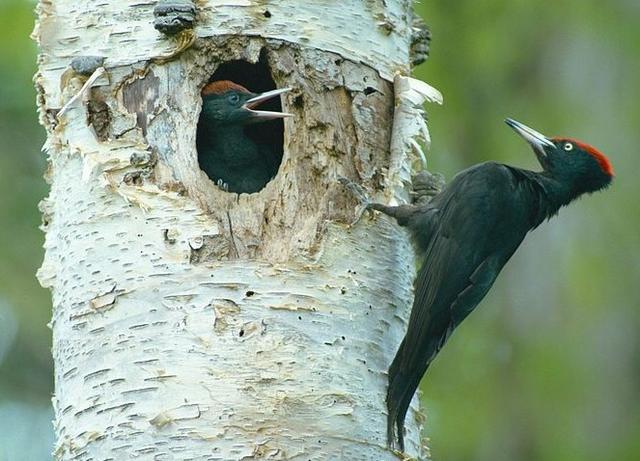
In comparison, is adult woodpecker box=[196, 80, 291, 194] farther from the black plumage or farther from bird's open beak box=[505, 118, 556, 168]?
bird's open beak box=[505, 118, 556, 168]

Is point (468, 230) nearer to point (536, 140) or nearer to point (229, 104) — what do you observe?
point (536, 140)

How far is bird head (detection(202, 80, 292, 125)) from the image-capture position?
5.59 meters

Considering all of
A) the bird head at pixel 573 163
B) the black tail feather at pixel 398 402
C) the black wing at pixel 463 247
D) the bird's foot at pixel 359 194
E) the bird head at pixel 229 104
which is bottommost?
the black tail feather at pixel 398 402

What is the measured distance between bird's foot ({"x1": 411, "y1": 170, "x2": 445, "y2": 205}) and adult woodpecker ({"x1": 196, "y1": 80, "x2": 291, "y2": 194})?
788 mm

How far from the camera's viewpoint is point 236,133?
19.3 feet

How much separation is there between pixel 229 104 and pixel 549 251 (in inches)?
174

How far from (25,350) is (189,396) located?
619cm

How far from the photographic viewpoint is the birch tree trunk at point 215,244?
152 inches

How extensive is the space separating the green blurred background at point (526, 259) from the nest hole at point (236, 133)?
3.26 meters

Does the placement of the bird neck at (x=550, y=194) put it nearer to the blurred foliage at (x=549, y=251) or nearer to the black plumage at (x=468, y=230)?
the black plumage at (x=468, y=230)

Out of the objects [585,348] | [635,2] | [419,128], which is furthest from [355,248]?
[635,2]

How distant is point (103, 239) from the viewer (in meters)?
4.14

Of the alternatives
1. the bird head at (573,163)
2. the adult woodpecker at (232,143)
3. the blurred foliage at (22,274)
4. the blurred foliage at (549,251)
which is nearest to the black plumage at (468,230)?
the bird head at (573,163)

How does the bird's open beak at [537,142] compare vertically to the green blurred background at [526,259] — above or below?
above
